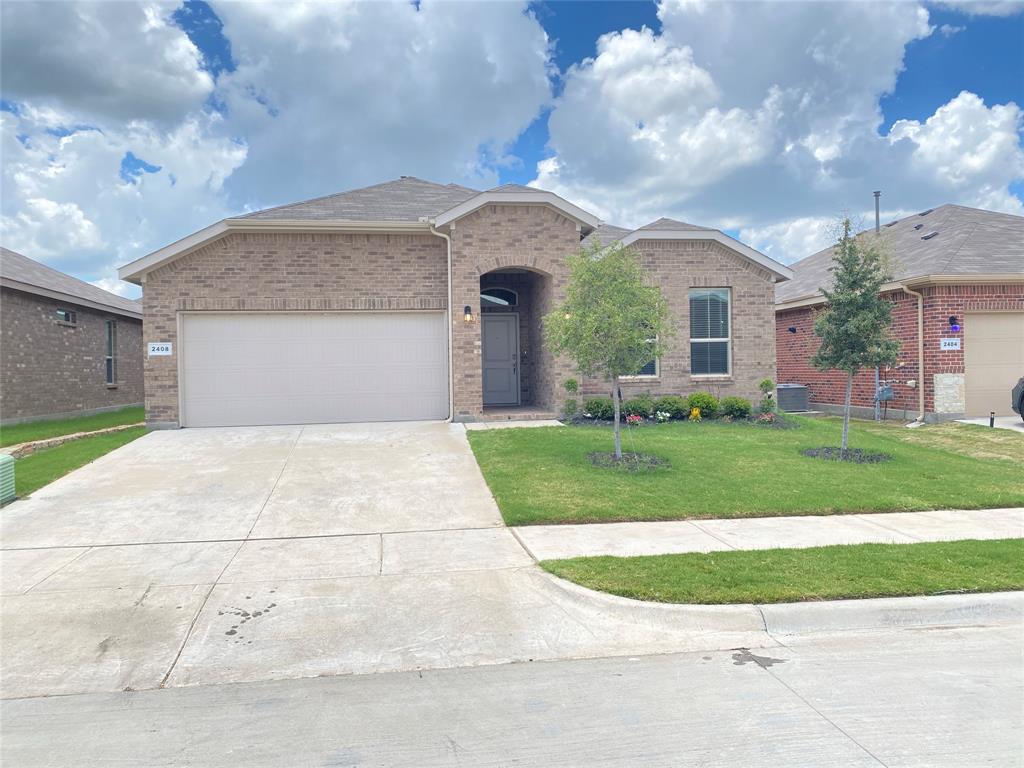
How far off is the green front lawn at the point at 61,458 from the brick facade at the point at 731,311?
971 centimetres

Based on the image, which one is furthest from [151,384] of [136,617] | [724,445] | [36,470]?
[724,445]

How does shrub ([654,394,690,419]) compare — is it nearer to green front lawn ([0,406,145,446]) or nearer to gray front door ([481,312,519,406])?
gray front door ([481,312,519,406])

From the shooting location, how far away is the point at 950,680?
3.99 metres

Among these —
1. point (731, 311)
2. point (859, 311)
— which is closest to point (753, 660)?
point (859, 311)

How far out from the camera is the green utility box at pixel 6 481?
8133mm

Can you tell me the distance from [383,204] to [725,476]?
10.2 m

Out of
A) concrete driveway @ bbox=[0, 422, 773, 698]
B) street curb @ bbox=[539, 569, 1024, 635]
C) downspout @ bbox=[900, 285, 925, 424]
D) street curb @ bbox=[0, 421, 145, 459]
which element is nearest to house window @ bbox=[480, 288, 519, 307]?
concrete driveway @ bbox=[0, 422, 773, 698]

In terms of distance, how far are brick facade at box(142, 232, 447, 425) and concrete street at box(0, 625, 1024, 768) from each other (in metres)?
10.7

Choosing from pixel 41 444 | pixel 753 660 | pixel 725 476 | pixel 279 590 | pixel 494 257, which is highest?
pixel 494 257

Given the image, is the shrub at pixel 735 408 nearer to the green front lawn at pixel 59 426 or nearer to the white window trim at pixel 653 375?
the white window trim at pixel 653 375

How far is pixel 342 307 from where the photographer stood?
13930mm

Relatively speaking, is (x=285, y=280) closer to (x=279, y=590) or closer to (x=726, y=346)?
(x=279, y=590)

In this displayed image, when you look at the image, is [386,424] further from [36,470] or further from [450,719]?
[450,719]

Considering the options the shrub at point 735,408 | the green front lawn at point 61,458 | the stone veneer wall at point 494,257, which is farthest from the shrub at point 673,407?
the green front lawn at point 61,458
